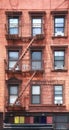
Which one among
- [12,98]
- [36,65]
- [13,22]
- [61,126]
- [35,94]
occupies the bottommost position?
[61,126]

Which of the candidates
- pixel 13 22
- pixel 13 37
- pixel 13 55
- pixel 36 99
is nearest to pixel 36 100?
pixel 36 99

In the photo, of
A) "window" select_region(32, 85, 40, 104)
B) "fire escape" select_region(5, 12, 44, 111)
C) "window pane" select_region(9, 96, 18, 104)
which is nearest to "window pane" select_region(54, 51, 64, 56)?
"fire escape" select_region(5, 12, 44, 111)

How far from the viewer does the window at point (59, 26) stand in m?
44.9

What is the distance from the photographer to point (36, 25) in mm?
45125

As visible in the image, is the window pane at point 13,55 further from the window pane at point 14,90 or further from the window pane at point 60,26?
the window pane at point 60,26

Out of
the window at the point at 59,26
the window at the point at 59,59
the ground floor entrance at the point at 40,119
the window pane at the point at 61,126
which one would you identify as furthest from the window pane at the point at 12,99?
the window at the point at 59,26

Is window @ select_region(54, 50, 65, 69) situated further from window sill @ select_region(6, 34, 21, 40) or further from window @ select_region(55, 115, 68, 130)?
window @ select_region(55, 115, 68, 130)

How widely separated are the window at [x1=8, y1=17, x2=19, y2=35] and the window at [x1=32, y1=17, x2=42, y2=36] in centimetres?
139

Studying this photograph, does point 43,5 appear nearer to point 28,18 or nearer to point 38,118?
point 28,18

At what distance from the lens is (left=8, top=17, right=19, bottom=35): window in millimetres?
45188

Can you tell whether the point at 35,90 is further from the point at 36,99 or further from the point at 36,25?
the point at 36,25

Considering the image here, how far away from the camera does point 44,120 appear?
44062 mm

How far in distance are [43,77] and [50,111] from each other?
2973 mm

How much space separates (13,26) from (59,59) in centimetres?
491
